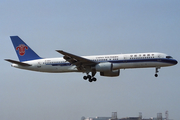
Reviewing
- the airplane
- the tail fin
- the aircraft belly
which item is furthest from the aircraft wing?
the tail fin

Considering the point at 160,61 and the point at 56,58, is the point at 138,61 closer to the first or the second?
the point at 160,61

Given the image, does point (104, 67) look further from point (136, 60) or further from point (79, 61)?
point (136, 60)

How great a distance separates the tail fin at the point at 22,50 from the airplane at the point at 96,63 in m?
0.85

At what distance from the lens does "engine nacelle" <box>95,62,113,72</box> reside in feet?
155

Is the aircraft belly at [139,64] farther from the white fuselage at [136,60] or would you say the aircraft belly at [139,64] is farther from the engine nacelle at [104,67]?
the engine nacelle at [104,67]

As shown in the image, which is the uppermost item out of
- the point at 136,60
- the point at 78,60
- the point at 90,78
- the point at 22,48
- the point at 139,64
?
the point at 22,48

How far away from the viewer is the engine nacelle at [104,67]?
47.2 meters

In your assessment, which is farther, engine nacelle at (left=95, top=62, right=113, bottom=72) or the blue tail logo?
the blue tail logo

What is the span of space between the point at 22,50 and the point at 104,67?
644 inches

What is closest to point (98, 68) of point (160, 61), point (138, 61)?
point (138, 61)

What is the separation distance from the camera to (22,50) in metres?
54.8

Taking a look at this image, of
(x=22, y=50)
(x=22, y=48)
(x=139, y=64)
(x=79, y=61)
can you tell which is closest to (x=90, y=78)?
(x=79, y=61)

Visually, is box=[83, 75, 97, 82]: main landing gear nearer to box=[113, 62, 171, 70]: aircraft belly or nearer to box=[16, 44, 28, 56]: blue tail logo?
box=[113, 62, 171, 70]: aircraft belly

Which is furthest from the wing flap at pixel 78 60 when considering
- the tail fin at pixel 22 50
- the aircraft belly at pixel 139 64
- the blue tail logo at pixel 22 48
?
the blue tail logo at pixel 22 48
